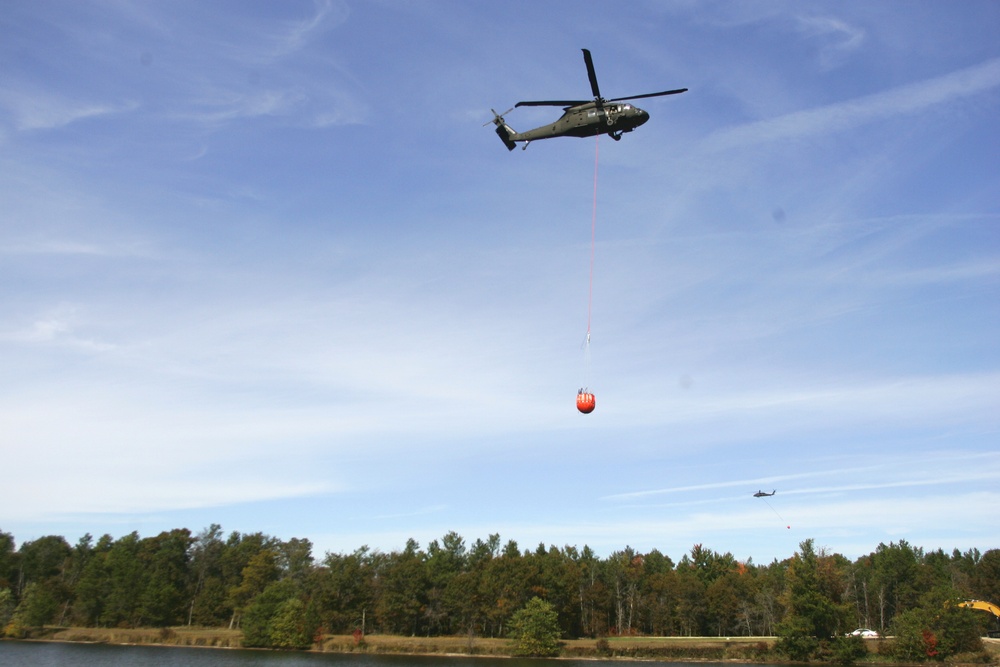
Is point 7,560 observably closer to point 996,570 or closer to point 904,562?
point 904,562

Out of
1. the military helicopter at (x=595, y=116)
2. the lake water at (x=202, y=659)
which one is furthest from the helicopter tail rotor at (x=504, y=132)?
the lake water at (x=202, y=659)

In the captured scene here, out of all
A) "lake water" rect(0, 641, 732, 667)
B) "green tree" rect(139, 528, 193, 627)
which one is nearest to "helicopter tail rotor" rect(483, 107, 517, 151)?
"lake water" rect(0, 641, 732, 667)

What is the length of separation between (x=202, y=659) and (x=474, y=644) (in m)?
29.8

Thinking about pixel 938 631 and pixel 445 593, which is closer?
pixel 938 631

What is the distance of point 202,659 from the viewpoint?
6850 cm

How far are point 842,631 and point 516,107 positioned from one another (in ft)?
213

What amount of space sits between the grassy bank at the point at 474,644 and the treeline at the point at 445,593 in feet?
9.53

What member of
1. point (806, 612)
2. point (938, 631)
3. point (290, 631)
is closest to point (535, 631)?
point (806, 612)

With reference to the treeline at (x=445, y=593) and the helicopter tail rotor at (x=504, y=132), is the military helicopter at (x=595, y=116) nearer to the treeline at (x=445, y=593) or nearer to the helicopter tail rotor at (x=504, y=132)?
the helicopter tail rotor at (x=504, y=132)

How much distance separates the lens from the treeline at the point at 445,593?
86.9 meters

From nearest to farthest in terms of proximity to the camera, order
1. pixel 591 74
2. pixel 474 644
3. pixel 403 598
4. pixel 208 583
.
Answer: pixel 591 74 < pixel 474 644 < pixel 403 598 < pixel 208 583

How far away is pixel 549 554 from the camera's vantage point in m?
111

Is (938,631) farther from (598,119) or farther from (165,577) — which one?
(165,577)

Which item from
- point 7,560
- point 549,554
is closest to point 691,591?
point 549,554
